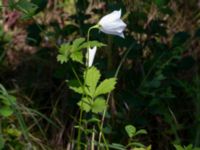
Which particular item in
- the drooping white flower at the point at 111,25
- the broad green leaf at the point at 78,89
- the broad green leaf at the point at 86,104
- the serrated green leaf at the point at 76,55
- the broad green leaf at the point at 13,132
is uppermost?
the drooping white flower at the point at 111,25

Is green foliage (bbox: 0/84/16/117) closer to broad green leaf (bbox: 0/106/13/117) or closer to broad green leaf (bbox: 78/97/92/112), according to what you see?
broad green leaf (bbox: 0/106/13/117)

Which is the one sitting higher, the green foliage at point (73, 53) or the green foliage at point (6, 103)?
the green foliage at point (73, 53)

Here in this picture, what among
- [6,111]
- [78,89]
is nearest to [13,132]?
[6,111]

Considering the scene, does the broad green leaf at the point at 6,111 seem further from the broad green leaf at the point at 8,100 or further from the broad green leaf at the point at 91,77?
the broad green leaf at the point at 91,77

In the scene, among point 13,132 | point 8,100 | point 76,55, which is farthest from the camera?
point 13,132

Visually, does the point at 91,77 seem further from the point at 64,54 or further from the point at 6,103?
the point at 6,103

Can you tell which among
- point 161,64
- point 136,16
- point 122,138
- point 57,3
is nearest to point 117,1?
point 136,16

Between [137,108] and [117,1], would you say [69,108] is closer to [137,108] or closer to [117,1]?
[137,108]

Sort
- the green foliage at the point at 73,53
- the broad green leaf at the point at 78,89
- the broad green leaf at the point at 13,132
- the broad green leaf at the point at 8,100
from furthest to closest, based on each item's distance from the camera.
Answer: the broad green leaf at the point at 13,132
the broad green leaf at the point at 8,100
the broad green leaf at the point at 78,89
the green foliage at the point at 73,53

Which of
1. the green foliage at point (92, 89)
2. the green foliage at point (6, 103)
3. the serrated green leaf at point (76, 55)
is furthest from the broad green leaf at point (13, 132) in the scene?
the serrated green leaf at point (76, 55)

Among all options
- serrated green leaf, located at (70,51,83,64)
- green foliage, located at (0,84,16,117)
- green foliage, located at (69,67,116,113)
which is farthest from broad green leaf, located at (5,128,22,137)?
serrated green leaf, located at (70,51,83,64)

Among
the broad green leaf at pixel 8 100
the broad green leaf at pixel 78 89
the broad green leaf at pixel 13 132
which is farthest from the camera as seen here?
the broad green leaf at pixel 13 132
